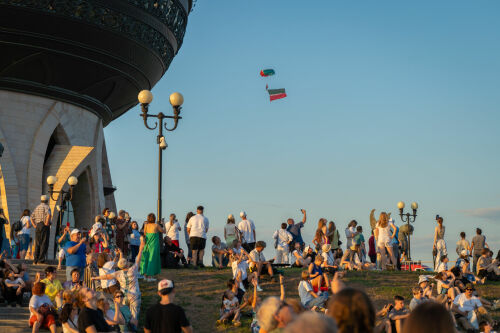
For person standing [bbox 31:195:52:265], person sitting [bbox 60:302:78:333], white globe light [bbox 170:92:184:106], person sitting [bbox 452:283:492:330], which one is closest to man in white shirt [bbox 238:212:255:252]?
white globe light [bbox 170:92:184:106]

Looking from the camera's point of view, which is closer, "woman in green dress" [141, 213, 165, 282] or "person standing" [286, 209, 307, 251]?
"woman in green dress" [141, 213, 165, 282]

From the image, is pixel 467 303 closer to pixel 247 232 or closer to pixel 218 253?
pixel 247 232

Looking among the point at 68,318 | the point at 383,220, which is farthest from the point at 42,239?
the point at 383,220

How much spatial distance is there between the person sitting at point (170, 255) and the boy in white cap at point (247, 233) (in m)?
1.84

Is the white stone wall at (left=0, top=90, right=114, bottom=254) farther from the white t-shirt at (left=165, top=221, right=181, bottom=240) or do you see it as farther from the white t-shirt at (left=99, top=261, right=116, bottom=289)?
the white t-shirt at (left=99, top=261, right=116, bottom=289)

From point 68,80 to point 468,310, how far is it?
21747mm

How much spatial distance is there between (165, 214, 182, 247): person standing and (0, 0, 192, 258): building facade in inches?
484

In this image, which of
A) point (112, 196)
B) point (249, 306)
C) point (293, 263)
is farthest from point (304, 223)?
point (112, 196)

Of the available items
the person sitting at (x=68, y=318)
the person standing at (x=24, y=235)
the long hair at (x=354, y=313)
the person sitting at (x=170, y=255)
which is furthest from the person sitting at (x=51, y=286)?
the long hair at (x=354, y=313)

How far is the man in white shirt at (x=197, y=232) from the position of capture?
62.4ft

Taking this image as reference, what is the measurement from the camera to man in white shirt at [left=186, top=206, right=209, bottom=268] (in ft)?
62.4

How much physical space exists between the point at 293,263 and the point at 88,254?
6933 millimetres

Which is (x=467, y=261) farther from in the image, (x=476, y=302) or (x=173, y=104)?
(x=173, y=104)

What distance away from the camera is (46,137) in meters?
32.3
